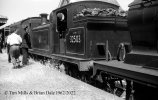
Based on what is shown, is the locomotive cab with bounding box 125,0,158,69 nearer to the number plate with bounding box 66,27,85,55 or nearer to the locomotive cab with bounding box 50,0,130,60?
the locomotive cab with bounding box 50,0,130,60

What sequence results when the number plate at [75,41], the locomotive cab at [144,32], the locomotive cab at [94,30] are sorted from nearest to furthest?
1. the locomotive cab at [144,32]
2. the locomotive cab at [94,30]
3. the number plate at [75,41]

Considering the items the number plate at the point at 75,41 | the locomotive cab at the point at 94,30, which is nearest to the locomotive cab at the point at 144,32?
the locomotive cab at the point at 94,30

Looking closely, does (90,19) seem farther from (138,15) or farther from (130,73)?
(130,73)

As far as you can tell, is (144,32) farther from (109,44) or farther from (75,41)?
(75,41)

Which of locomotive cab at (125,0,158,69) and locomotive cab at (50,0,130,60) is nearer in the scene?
locomotive cab at (125,0,158,69)

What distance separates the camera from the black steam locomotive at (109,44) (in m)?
4.12

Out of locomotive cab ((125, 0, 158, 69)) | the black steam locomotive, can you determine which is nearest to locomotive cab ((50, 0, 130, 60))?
the black steam locomotive

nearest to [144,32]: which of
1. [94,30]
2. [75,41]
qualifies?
[94,30]

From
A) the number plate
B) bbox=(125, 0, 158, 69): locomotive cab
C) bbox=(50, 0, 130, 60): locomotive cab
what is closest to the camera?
bbox=(125, 0, 158, 69): locomotive cab

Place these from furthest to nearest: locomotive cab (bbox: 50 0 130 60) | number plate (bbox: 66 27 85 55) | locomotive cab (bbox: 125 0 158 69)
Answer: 1. number plate (bbox: 66 27 85 55)
2. locomotive cab (bbox: 50 0 130 60)
3. locomotive cab (bbox: 125 0 158 69)

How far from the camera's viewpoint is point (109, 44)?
6.70m

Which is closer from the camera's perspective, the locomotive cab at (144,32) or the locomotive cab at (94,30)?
the locomotive cab at (144,32)

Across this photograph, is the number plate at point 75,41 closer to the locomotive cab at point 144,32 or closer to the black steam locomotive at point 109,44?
the black steam locomotive at point 109,44

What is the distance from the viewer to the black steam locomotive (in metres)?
4.12
